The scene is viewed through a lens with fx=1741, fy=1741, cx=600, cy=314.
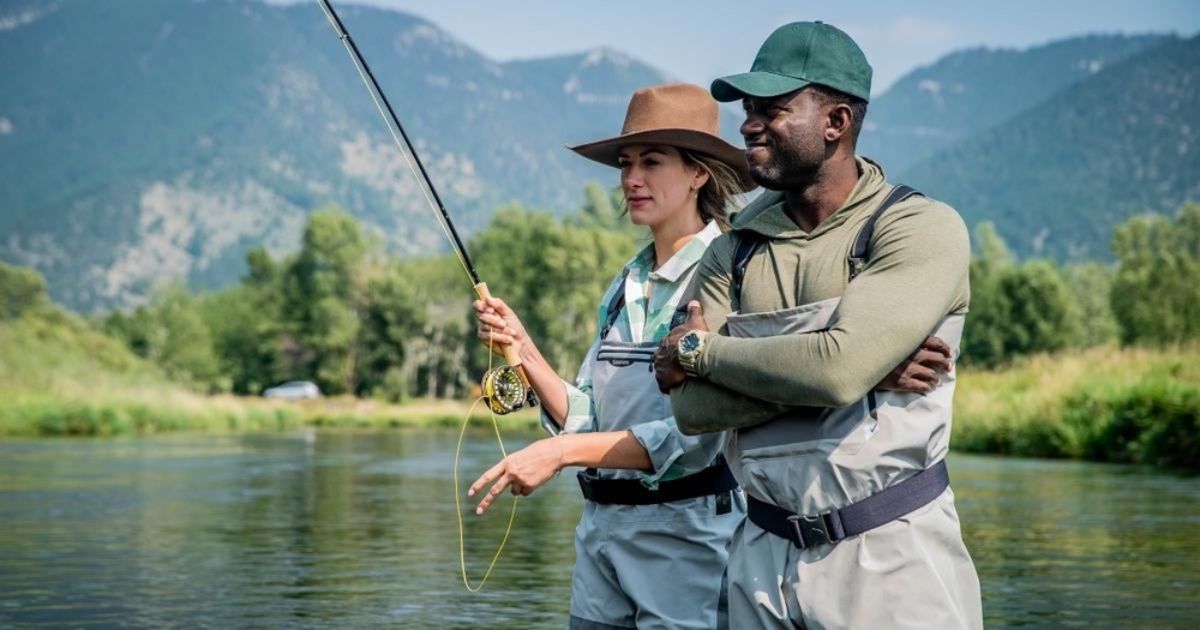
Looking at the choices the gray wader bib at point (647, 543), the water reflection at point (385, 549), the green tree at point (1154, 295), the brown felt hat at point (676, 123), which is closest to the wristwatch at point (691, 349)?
the gray wader bib at point (647, 543)

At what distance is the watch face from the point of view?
10.9ft

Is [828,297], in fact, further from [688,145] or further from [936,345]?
[688,145]

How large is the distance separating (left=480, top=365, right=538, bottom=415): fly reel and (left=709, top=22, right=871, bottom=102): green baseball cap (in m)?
1.55

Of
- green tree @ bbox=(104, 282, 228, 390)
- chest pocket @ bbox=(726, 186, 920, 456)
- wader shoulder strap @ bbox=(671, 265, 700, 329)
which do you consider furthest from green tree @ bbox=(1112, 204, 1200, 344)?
green tree @ bbox=(104, 282, 228, 390)

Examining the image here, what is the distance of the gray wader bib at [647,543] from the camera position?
14.4 feet

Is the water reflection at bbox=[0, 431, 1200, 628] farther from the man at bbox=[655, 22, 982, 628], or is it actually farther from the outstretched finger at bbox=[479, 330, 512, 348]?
the man at bbox=[655, 22, 982, 628]

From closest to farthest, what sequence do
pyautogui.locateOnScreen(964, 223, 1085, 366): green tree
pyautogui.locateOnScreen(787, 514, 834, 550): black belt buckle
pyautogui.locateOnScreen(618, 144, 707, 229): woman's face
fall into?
pyautogui.locateOnScreen(787, 514, 834, 550): black belt buckle, pyautogui.locateOnScreen(618, 144, 707, 229): woman's face, pyautogui.locateOnScreen(964, 223, 1085, 366): green tree

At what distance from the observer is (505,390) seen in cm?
475

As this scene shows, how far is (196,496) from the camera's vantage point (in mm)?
21016

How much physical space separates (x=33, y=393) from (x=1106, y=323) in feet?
302

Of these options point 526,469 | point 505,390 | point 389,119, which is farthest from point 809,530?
point 389,119

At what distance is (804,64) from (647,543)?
60.3 inches

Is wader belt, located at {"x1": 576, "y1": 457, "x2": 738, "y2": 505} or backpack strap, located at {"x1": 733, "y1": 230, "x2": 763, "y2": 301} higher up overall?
backpack strap, located at {"x1": 733, "y1": 230, "x2": 763, "y2": 301}

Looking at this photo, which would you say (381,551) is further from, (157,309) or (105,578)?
(157,309)
